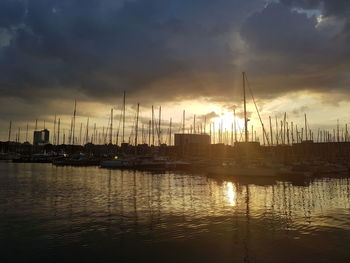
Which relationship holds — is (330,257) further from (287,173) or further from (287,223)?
(287,173)

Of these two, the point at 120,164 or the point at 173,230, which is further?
the point at 120,164

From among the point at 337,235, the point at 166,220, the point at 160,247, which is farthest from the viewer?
the point at 166,220

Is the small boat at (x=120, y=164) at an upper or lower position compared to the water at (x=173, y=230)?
upper

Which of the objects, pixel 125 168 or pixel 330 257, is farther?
pixel 125 168

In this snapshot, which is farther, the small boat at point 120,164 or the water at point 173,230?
the small boat at point 120,164

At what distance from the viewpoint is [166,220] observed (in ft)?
65.1

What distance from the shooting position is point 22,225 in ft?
60.2

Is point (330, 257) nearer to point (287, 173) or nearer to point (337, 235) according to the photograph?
point (337, 235)

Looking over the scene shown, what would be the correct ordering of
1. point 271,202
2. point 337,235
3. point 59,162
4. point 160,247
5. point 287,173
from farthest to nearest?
point 59,162
point 287,173
point 271,202
point 337,235
point 160,247

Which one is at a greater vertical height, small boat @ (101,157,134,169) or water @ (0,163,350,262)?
small boat @ (101,157,134,169)

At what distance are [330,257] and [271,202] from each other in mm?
14872

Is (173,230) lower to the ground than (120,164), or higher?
lower

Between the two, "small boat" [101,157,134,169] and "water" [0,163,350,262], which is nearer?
"water" [0,163,350,262]

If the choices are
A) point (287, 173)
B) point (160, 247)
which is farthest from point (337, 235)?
point (287, 173)
